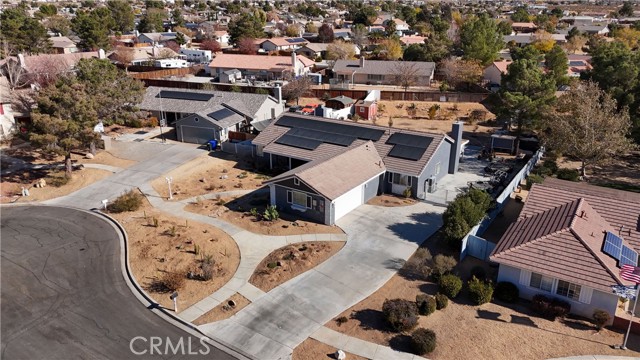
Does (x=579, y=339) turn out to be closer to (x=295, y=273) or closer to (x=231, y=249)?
(x=295, y=273)

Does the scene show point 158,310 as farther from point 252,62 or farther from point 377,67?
point 252,62

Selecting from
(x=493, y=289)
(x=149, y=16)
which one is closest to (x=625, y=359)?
(x=493, y=289)

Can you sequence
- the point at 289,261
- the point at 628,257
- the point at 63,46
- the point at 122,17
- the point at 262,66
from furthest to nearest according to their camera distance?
1. the point at 122,17
2. the point at 63,46
3. the point at 262,66
4. the point at 289,261
5. the point at 628,257

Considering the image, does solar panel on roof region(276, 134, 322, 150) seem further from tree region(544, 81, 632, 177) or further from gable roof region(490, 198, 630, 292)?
tree region(544, 81, 632, 177)

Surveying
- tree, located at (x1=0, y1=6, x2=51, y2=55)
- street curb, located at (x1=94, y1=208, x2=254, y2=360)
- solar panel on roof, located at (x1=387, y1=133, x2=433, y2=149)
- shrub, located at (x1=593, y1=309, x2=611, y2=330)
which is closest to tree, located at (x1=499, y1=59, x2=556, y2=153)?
solar panel on roof, located at (x1=387, y1=133, x2=433, y2=149)

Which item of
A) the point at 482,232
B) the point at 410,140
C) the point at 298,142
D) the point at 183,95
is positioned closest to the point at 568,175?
the point at 482,232

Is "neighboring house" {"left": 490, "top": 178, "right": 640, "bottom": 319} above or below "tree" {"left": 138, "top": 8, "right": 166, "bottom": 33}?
below
